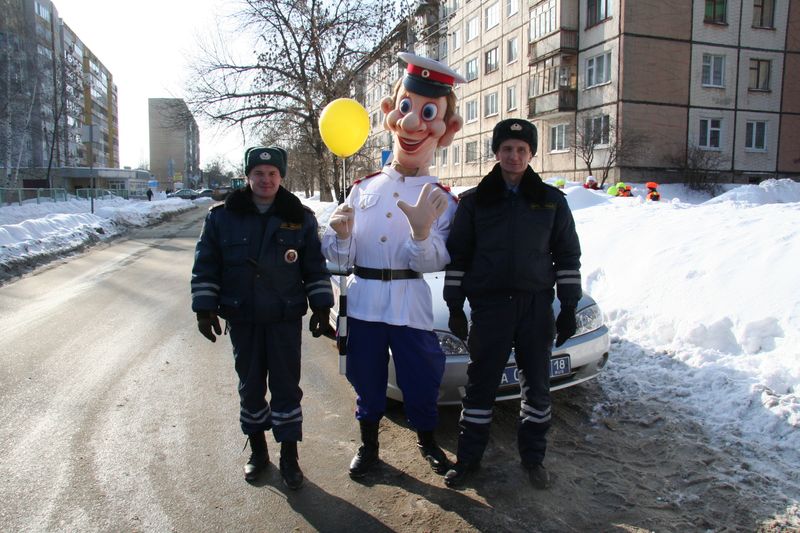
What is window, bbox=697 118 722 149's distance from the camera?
25938 mm

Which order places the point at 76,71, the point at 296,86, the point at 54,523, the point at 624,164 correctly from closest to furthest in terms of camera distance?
the point at 54,523 → the point at 296,86 → the point at 624,164 → the point at 76,71

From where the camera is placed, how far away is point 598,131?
82.5 feet

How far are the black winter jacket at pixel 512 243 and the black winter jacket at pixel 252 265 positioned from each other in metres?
0.84

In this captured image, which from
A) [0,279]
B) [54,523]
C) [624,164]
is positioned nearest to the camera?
[54,523]

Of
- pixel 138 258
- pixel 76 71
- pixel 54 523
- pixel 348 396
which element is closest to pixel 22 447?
pixel 54 523

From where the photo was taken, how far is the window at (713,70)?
2586cm

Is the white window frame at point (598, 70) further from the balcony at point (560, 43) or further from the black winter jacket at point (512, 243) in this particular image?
the black winter jacket at point (512, 243)

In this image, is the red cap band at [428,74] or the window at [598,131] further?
the window at [598,131]

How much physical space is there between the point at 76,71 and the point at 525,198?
49.8 meters

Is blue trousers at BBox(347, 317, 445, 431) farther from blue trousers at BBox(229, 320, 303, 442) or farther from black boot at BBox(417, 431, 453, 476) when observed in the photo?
blue trousers at BBox(229, 320, 303, 442)

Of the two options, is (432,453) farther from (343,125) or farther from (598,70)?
(598,70)

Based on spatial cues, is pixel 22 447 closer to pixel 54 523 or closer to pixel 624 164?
pixel 54 523

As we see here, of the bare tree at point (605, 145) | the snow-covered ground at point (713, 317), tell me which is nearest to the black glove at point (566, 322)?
the snow-covered ground at point (713, 317)

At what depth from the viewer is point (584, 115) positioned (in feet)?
87.6
